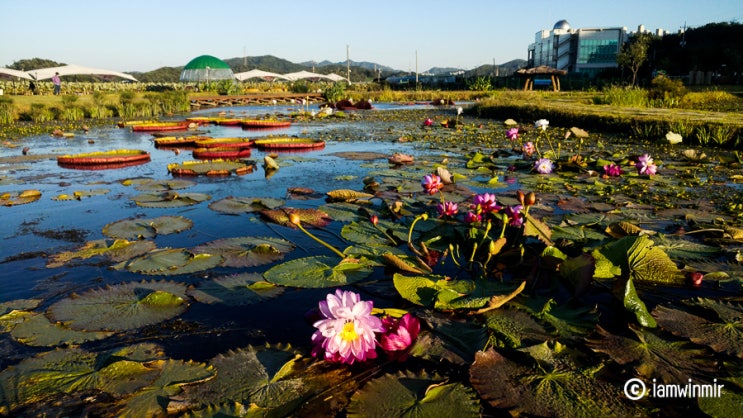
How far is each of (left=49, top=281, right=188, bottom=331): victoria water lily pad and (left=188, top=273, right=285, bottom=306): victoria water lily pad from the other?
0.09 m

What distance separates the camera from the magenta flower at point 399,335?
169 centimetres

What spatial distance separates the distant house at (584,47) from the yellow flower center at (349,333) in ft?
175

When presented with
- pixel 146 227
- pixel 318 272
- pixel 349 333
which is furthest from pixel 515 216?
pixel 146 227

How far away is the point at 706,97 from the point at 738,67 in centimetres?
1695

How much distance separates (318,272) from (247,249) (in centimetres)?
68

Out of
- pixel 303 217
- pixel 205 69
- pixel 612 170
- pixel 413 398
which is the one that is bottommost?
pixel 413 398

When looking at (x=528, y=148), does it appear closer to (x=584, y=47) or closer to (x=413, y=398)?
(x=413, y=398)

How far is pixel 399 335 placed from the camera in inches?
66.5

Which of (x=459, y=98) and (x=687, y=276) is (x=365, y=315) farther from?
(x=459, y=98)

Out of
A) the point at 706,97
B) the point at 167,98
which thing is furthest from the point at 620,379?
the point at 167,98

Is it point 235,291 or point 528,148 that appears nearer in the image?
point 235,291

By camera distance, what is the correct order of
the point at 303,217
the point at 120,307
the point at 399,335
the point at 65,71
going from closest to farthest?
1. the point at 399,335
2. the point at 120,307
3. the point at 303,217
4. the point at 65,71

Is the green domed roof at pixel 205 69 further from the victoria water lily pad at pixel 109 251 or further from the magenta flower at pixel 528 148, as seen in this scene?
the victoria water lily pad at pixel 109 251

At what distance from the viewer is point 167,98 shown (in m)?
20.3
